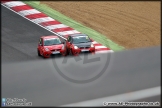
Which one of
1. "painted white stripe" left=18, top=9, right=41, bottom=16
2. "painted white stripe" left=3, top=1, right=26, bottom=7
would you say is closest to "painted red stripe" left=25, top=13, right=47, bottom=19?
"painted white stripe" left=18, top=9, right=41, bottom=16

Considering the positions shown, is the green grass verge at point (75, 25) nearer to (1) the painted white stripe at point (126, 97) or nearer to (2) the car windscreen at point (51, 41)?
(2) the car windscreen at point (51, 41)

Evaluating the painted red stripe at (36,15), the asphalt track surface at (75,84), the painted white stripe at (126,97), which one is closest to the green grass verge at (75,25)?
the painted red stripe at (36,15)

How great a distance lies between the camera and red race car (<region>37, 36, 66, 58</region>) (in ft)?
71.6

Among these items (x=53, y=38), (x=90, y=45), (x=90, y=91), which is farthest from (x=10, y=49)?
(x=90, y=91)

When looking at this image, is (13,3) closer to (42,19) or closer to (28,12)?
(28,12)

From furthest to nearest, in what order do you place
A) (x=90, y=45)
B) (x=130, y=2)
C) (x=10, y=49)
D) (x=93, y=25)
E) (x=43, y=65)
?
1. (x=130, y=2)
2. (x=93, y=25)
3. (x=10, y=49)
4. (x=90, y=45)
5. (x=43, y=65)

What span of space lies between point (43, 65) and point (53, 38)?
1170 cm

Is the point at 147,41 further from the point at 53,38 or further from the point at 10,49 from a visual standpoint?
the point at 10,49

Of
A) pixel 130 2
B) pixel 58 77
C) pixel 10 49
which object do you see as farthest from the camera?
pixel 130 2

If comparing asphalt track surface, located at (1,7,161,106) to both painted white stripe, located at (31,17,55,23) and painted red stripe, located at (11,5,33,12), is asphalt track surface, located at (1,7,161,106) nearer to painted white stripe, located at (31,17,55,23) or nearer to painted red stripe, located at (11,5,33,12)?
painted white stripe, located at (31,17,55,23)

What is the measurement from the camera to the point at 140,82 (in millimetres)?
10422
